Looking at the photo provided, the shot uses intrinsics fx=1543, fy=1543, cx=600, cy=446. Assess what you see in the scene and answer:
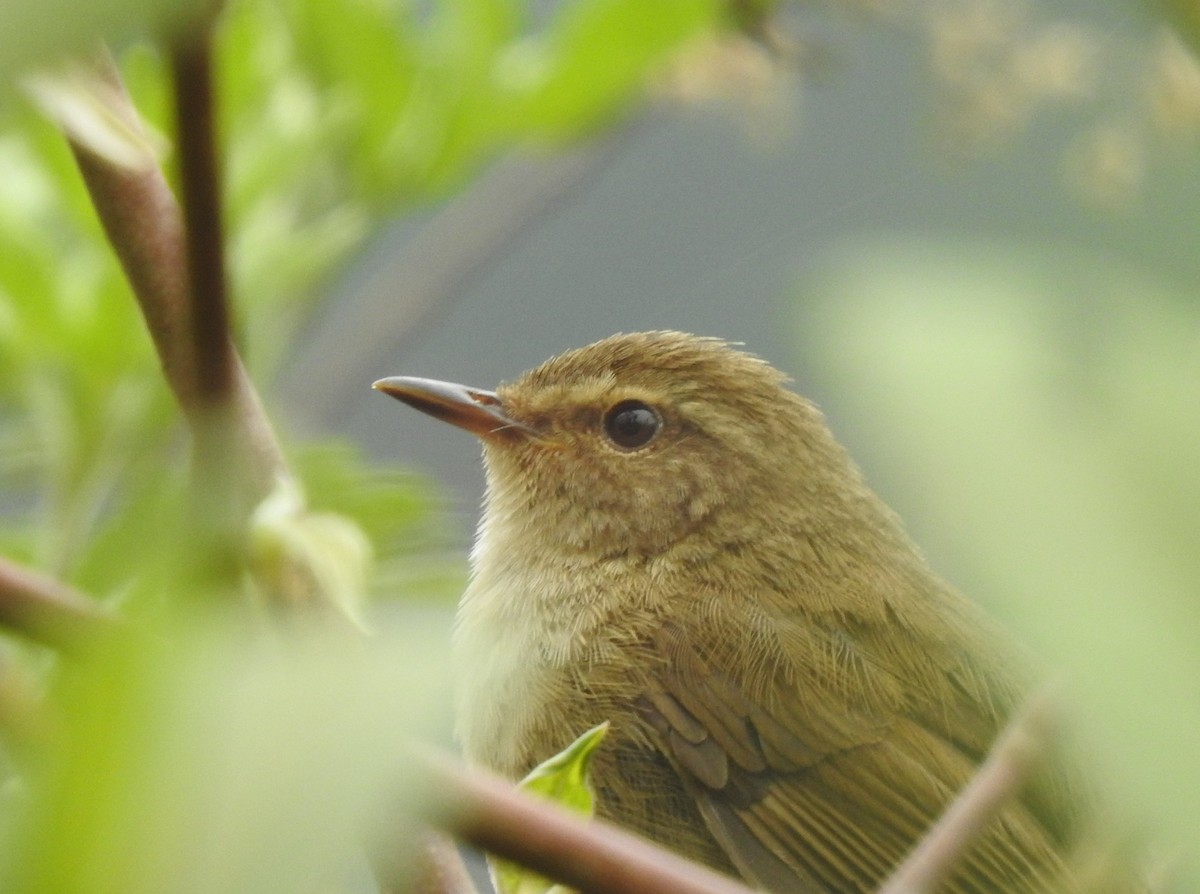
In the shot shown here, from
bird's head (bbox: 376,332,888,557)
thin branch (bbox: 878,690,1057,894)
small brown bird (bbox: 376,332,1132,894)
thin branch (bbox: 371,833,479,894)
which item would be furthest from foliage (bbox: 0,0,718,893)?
bird's head (bbox: 376,332,888,557)

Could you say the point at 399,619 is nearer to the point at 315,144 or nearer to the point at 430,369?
Answer: the point at 315,144

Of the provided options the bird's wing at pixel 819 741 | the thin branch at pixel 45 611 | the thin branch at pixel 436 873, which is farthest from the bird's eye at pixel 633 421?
the thin branch at pixel 45 611

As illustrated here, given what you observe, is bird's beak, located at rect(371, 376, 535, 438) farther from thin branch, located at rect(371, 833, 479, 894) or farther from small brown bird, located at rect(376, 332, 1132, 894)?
thin branch, located at rect(371, 833, 479, 894)

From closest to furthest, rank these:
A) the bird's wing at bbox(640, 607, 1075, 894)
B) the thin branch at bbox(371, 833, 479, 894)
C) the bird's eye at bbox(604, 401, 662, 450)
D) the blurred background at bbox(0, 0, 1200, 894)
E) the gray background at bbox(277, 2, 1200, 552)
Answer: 1. the blurred background at bbox(0, 0, 1200, 894)
2. the gray background at bbox(277, 2, 1200, 552)
3. the thin branch at bbox(371, 833, 479, 894)
4. the bird's wing at bbox(640, 607, 1075, 894)
5. the bird's eye at bbox(604, 401, 662, 450)

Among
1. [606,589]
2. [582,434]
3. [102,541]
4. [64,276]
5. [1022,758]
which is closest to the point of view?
[1022,758]

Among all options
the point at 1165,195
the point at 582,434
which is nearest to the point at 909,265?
the point at 1165,195

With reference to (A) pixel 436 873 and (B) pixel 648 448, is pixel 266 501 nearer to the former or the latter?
(A) pixel 436 873

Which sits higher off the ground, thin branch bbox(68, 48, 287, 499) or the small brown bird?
thin branch bbox(68, 48, 287, 499)
